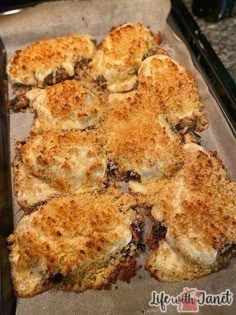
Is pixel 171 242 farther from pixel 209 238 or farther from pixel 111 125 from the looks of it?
pixel 111 125

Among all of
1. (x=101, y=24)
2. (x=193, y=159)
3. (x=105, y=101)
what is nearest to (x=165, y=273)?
(x=193, y=159)

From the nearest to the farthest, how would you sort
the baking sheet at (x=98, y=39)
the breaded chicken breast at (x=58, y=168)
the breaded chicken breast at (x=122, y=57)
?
1. the baking sheet at (x=98, y=39)
2. the breaded chicken breast at (x=58, y=168)
3. the breaded chicken breast at (x=122, y=57)

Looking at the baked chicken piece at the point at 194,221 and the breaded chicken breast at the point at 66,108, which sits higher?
the breaded chicken breast at the point at 66,108

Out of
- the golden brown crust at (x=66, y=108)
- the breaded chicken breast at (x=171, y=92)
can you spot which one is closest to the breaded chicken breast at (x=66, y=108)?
the golden brown crust at (x=66, y=108)

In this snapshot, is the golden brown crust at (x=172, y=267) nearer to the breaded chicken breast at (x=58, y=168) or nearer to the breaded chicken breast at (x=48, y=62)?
the breaded chicken breast at (x=58, y=168)

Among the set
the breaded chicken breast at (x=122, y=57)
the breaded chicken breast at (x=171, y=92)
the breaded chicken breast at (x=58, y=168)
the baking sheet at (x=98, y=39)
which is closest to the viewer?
the baking sheet at (x=98, y=39)

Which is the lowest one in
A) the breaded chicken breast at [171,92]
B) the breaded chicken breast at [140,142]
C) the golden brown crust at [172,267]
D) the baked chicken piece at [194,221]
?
the golden brown crust at [172,267]

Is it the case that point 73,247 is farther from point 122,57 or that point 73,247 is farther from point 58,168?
point 122,57

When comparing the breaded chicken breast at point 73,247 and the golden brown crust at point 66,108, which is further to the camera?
the golden brown crust at point 66,108
